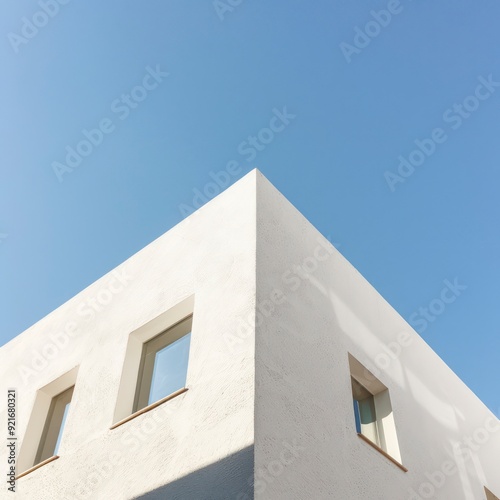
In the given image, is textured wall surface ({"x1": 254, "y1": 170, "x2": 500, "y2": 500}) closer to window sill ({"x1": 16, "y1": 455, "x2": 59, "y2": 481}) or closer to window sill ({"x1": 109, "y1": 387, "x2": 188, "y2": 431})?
window sill ({"x1": 109, "y1": 387, "x2": 188, "y2": 431})

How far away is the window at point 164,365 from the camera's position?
605 centimetres

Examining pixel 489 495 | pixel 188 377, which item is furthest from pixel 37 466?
pixel 489 495

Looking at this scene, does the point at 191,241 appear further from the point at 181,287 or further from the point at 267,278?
the point at 267,278

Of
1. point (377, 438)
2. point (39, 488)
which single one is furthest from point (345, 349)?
point (39, 488)

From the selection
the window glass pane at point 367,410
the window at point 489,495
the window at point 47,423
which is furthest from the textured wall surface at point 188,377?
the window at point 489,495

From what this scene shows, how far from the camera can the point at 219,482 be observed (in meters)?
4.40

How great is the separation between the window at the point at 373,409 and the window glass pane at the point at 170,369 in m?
2.11

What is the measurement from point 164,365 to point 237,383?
174 centimetres

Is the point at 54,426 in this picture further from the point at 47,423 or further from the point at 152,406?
the point at 152,406

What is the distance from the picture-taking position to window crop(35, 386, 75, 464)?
709cm

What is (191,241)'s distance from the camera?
7.30 metres

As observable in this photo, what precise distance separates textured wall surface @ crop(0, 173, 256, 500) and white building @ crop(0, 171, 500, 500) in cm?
A: 2

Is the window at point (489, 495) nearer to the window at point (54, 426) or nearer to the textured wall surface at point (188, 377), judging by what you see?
the textured wall surface at point (188, 377)

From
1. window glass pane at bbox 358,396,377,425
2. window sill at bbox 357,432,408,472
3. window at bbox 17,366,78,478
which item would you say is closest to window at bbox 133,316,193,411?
window at bbox 17,366,78,478
